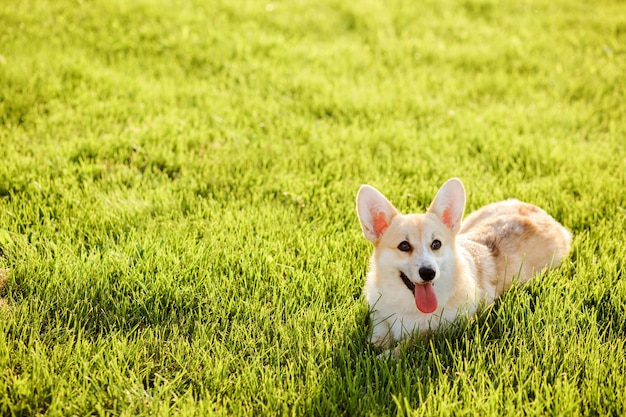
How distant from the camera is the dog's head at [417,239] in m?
3.38

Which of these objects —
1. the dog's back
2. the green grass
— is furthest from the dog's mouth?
the dog's back

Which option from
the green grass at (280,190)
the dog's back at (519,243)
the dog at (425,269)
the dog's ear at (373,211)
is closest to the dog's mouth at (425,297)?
the dog at (425,269)

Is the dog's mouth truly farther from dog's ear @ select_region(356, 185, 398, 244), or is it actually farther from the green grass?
dog's ear @ select_region(356, 185, 398, 244)

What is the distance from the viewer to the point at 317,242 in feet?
14.2

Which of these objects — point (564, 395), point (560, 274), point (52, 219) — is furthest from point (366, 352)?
point (52, 219)

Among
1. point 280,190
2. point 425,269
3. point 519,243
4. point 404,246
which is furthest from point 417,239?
point 280,190

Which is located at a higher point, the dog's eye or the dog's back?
the dog's eye

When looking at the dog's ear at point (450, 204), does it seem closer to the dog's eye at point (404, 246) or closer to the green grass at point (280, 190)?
the dog's eye at point (404, 246)

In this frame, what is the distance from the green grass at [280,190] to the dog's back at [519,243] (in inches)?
5.9

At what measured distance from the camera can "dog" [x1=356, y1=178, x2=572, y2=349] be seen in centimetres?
342

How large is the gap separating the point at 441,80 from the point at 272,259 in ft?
14.2

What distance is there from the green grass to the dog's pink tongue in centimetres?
19

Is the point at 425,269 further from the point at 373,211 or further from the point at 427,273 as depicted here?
the point at 373,211

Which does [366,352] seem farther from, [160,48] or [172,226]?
[160,48]
